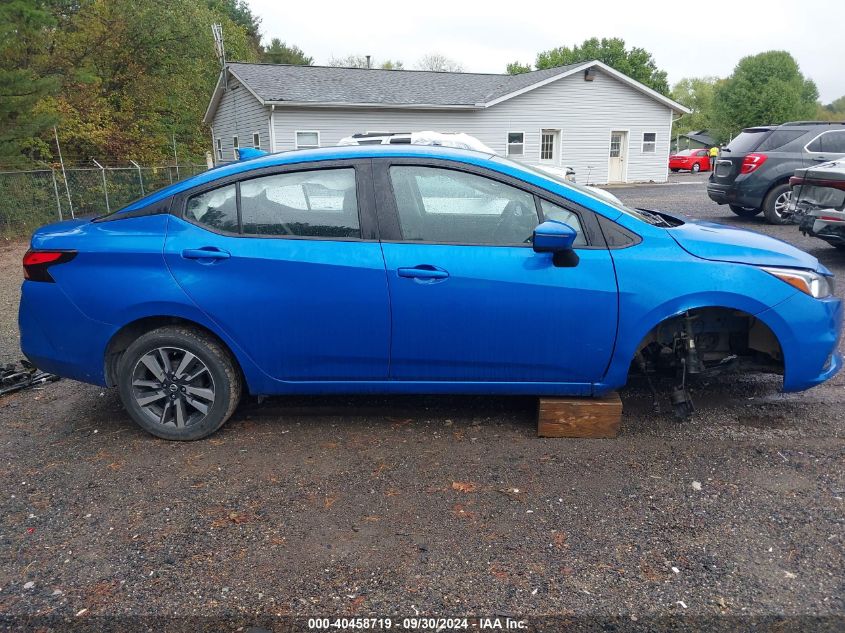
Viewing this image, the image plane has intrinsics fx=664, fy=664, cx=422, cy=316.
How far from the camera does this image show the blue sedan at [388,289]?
12.2 feet

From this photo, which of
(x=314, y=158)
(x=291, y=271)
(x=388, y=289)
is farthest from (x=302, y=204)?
(x=388, y=289)

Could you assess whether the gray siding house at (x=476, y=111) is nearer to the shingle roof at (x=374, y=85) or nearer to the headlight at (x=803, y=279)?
the shingle roof at (x=374, y=85)

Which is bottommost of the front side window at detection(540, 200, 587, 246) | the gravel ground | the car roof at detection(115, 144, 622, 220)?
the gravel ground

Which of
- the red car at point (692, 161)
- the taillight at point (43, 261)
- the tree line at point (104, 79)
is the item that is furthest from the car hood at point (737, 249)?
the red car at point (692, 161)

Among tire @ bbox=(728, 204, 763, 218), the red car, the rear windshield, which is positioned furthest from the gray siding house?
the rear windshield

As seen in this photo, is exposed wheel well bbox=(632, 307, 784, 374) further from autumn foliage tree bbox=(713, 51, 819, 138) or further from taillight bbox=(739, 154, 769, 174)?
autumn foliage tree bbox=(713, 51, 819, 138)

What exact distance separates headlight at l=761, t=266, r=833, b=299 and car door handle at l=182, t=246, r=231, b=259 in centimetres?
308

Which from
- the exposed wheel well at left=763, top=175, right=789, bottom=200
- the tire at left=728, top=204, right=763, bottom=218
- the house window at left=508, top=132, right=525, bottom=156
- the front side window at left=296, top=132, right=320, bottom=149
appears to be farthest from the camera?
the house window at left=508, top=132, right=525, bottom=156

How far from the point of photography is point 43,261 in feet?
12.9

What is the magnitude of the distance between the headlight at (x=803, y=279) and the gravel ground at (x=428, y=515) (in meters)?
0.87

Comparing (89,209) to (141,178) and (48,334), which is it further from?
(48,334)

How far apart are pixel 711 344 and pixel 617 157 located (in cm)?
2699

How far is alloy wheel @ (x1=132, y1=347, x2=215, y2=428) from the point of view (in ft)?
12.8

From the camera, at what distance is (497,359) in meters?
3.81
